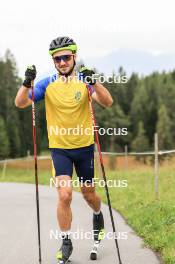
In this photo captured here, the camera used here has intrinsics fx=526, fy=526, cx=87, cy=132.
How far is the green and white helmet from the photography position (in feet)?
20.2

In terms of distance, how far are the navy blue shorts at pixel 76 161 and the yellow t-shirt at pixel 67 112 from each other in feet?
0.23

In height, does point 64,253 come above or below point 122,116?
above

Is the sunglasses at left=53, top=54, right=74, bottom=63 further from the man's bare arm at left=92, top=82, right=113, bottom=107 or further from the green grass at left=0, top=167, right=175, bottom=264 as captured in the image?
the green grass at left=0, top=167, right=175, bottom=264

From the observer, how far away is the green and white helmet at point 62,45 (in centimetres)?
617

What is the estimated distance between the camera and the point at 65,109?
615 cm

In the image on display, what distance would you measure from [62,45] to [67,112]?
0.79 metres

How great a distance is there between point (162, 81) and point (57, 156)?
128 metres

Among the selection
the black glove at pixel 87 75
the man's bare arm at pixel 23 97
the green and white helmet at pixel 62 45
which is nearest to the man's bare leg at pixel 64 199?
the man's bare arm at pixel 23 97

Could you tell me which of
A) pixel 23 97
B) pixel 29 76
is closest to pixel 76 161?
pixel 23 97

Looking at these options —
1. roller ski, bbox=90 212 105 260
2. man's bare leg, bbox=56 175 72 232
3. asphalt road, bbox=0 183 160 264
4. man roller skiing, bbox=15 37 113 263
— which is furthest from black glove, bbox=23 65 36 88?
asphalt road, bbox=0 183 160 264

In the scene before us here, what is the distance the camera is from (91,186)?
643 centimetres

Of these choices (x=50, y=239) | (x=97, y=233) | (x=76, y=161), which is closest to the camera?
(x=76, y=161)

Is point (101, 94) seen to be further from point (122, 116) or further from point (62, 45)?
point (122, 116)

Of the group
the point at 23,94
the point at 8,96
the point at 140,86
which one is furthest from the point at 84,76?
the point at 140,86
